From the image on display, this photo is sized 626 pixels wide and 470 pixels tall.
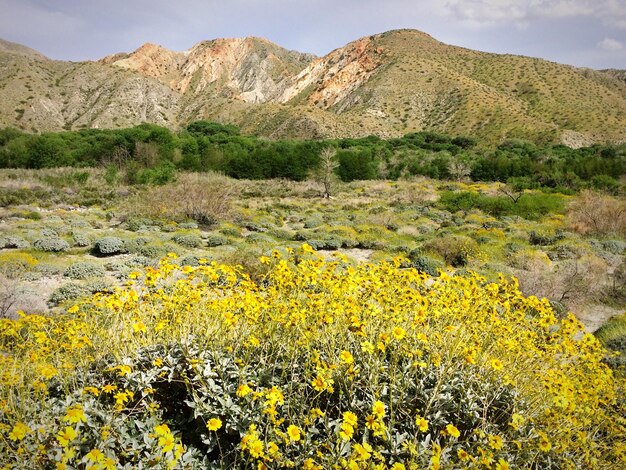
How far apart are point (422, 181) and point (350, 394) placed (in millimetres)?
45387

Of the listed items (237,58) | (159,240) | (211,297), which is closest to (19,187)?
(159,240)

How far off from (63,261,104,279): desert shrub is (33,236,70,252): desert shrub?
299 centimetres

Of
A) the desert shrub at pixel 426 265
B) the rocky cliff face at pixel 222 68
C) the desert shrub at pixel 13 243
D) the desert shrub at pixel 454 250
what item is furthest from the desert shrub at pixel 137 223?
the rocky cliff face at pixel 222 68

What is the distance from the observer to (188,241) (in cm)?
1507

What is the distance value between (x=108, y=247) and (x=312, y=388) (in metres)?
12.6

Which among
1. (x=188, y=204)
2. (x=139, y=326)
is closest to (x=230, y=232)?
(x=188, y=204)

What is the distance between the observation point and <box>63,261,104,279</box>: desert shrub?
1028 cm

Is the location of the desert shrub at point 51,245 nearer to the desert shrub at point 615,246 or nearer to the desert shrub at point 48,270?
the desert shrub at point 48,270

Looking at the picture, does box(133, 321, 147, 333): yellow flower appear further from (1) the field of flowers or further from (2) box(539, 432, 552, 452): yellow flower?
(2) box(539, 432, 552, 452): yellow flower

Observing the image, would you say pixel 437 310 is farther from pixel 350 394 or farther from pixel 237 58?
pixel 237 58

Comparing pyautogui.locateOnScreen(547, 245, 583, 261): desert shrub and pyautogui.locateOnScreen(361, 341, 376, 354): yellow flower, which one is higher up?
pyautogui.locateOnScreen(361, 341, 376, 354): yellow flower

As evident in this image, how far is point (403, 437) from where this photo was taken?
2459 mm

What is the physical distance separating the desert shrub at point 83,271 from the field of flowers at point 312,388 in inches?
301

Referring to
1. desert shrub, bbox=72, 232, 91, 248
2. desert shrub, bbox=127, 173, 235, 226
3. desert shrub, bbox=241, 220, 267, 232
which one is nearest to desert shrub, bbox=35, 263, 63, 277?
desert shrub, bbox=72, 232, 91, 248
